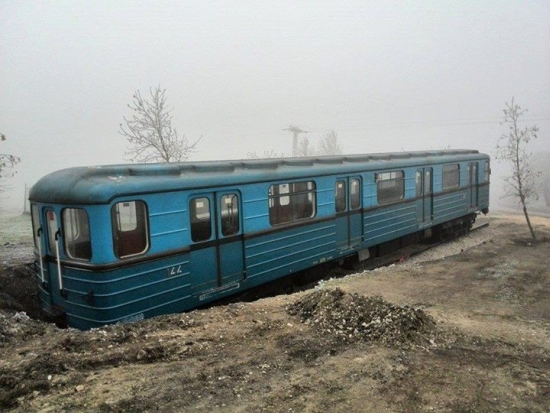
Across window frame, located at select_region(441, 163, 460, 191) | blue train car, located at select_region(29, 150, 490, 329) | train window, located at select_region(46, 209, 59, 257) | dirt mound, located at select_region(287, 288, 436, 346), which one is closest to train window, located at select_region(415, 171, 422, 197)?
window frame, located at select_region(441, 163, 460, 191)

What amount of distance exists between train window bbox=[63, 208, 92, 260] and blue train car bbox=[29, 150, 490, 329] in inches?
0.6

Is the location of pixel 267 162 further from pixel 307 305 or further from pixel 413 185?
pixel 413 185

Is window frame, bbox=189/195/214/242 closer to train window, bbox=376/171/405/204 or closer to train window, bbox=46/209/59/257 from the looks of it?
train window, bbox=46/209/59/257

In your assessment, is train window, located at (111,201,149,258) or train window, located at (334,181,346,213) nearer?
train window, located at (111,201,149,258)

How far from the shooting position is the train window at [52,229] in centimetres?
691

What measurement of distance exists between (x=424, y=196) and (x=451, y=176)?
7.75 ft

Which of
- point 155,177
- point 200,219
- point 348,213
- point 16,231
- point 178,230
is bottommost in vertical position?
point 16,231

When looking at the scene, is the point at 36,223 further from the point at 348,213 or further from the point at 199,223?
the point at 348,213

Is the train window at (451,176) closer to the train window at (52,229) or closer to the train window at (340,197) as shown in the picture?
the train window at (340,197)

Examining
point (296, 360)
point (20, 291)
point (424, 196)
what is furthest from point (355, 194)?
point (20, 291)

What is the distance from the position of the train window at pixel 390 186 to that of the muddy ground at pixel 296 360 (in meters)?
4.68

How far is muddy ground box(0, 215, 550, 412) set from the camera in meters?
4.14

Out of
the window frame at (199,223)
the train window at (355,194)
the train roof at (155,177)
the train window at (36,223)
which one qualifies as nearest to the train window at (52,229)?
the train roof at (155,177)

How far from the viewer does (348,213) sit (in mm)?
11047
